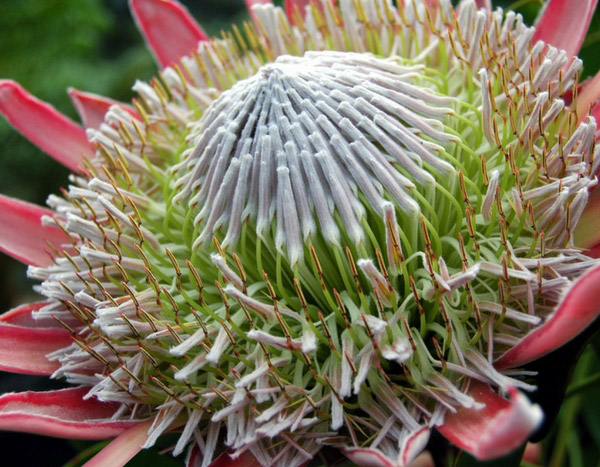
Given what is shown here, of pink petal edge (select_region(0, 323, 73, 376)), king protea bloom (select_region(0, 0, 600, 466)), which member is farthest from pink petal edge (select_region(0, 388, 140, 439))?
pink petal edge (select_region(0, 323, 73, 376))

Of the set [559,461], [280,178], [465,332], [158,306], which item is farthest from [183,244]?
[559,461]

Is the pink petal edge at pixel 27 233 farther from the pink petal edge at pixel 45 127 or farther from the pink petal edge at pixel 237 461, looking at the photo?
the pink petal edge at pixel 237 461

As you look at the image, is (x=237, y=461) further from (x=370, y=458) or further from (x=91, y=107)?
(x=91, y=107)

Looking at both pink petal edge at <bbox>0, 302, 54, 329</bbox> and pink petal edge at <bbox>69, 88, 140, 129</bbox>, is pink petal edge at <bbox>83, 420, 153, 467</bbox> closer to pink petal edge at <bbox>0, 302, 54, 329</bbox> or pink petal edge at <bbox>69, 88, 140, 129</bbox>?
pink petal edge at <bbox>0, 302, 54, 329</bbox>

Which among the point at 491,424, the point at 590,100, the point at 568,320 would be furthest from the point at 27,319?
the point at 590,100

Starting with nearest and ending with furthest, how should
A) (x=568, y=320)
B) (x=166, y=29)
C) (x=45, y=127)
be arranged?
1. (x=568, y=320)
2. (x=45, y=127)
3. (x=166, y=29)

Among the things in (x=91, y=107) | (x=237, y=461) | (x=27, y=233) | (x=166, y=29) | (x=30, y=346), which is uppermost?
(x=166, y=29)
